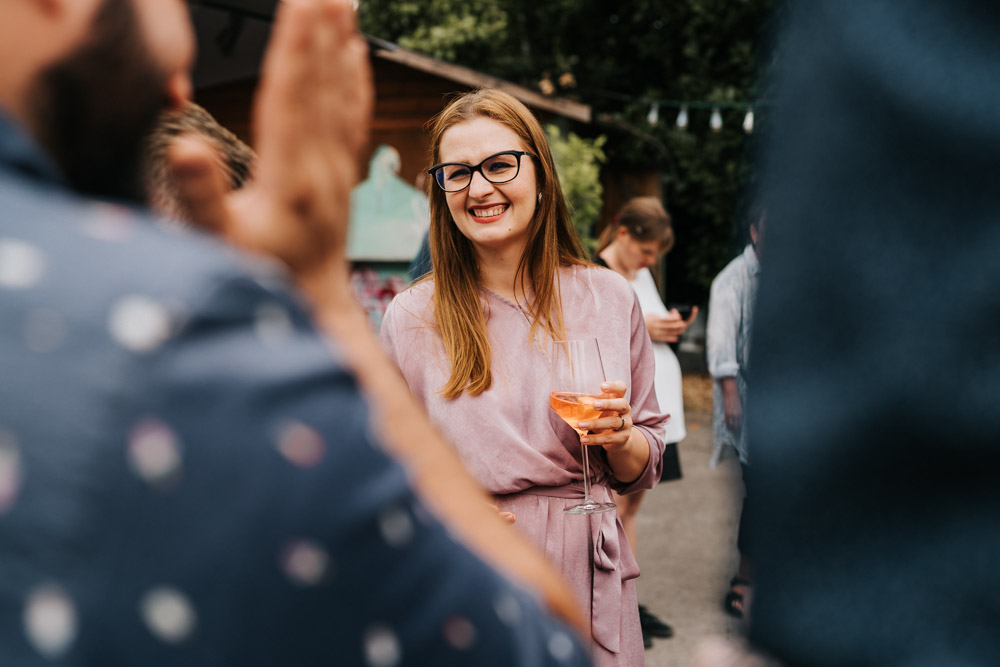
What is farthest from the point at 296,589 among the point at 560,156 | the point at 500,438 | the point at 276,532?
the point at 560,156

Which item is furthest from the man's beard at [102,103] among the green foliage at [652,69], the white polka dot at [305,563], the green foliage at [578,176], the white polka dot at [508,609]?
the green foliage at [652,69]

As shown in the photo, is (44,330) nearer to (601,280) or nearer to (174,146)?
(174,146)

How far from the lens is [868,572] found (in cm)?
60

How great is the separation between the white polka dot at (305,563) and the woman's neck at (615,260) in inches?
169

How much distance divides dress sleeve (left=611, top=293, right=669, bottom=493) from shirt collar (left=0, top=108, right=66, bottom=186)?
1.62 metres

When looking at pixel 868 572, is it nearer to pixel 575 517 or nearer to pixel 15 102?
pixel 15 102

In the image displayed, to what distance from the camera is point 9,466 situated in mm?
465

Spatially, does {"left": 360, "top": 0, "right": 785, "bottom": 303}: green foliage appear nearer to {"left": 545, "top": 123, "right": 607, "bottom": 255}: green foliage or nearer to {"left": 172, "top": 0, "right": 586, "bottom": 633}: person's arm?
{"left": 545, "top": 123, "right": 607, "bottom": 255}: green foliage

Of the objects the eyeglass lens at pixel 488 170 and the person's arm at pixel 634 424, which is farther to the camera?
the eyeglass lens at pixel 488 170

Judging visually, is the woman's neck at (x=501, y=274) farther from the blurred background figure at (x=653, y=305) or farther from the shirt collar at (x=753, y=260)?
the blurred background figure at (x=653, y=305)

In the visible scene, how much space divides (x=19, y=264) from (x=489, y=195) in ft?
5.32

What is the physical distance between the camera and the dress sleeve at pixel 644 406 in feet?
6.52

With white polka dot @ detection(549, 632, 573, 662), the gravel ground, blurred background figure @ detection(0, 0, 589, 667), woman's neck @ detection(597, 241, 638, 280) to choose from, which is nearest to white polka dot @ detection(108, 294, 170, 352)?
blurred background figure @ detection(0, 0, 589, 667)

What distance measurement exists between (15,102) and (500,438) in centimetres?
140
